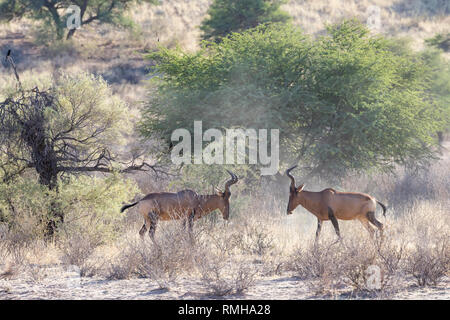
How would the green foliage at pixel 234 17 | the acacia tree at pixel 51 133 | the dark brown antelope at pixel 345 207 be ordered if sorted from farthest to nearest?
the green foliage at pixel 234 17 < the acacia tree at pixel 51 133 < the dark brown antelope at pixel 345 207

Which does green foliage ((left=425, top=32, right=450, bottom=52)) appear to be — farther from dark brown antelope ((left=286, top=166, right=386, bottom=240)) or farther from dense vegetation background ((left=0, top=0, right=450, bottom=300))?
dark brown antelope ((left=286, top=166, right=386, bottom=240))

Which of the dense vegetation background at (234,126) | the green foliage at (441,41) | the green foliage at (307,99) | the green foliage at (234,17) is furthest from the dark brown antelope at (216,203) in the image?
the green foliage at (441,41)

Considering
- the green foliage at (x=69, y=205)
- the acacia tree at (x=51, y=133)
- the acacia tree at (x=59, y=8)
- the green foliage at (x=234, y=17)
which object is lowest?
the green foliage at (x=69, y=205)

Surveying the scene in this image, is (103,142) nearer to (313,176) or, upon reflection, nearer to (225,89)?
(225,89)

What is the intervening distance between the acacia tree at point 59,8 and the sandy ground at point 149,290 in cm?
2961

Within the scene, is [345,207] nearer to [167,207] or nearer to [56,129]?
[167,207]

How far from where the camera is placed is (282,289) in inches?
265

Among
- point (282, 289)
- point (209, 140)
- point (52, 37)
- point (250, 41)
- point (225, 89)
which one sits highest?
point (52, 37)

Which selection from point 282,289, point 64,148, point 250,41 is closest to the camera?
point 282,289

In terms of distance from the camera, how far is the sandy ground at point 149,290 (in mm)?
6289

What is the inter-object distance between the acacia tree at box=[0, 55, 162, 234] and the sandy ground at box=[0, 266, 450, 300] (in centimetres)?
272

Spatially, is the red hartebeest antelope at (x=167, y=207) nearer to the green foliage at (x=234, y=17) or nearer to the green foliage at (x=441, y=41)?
the green foliage at (x=234, y=17)
